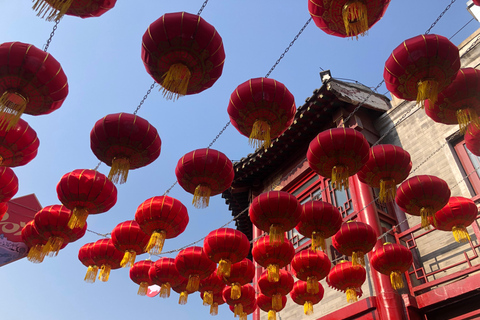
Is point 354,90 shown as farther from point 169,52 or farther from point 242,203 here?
point 169,52

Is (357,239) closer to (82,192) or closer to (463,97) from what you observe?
(463,97)

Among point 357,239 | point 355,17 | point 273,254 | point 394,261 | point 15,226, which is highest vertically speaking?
point 15,226

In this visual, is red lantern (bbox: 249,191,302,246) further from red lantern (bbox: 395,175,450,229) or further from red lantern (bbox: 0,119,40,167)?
red lantern (bbox: 0,119,40,167)

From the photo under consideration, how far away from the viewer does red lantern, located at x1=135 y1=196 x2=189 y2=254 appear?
6.99m

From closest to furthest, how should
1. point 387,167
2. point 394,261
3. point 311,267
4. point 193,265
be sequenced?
point 387,167
point 394,261
point 311,267
point 193,265

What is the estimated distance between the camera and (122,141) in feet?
18.2

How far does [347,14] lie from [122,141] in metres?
3.60

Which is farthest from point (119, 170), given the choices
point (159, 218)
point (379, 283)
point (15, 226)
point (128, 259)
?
point (15, 226)

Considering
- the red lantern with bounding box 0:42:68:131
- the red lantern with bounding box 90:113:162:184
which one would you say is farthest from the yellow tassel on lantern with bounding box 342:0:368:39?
the red lantern with bounding box 0:42:68:131

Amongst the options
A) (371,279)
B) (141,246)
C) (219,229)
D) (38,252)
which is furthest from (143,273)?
(371,279)

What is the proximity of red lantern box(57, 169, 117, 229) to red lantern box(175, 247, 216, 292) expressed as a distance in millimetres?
2078

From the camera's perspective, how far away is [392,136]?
1030cm

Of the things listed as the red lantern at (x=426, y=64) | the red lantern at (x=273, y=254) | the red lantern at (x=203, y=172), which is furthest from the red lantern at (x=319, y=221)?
the red lantern at (x=426, y=64)

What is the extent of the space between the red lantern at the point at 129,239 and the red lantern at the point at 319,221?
3432mm
